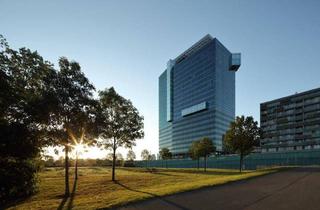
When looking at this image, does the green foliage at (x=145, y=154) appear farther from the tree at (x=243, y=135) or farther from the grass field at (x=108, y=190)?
the grass field at (x=108, y=190)

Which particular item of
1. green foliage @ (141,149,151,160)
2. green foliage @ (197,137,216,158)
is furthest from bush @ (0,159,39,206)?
green foliage @ (141,149,151,160)

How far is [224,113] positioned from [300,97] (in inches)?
1763

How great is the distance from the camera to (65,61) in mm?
25328

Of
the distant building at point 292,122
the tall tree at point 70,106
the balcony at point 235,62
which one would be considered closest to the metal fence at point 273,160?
the distant building at point 292,122

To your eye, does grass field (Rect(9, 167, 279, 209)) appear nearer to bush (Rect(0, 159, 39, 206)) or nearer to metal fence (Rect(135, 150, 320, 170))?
bush (Rect(0, 159, 39, 206))

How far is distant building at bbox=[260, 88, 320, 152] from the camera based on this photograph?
13075 centimetres

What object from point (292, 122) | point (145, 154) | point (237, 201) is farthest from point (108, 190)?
point (292, 122)

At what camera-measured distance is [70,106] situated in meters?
24.6

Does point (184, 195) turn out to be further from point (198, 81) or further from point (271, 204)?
point (198, 81)

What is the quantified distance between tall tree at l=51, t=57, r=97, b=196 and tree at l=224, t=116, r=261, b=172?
91.6 feet

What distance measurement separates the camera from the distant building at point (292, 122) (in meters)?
131

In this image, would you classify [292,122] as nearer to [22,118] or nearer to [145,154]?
[145,154]

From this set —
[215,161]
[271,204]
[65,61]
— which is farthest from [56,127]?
[215,161]

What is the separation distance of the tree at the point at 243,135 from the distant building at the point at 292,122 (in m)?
86.2
